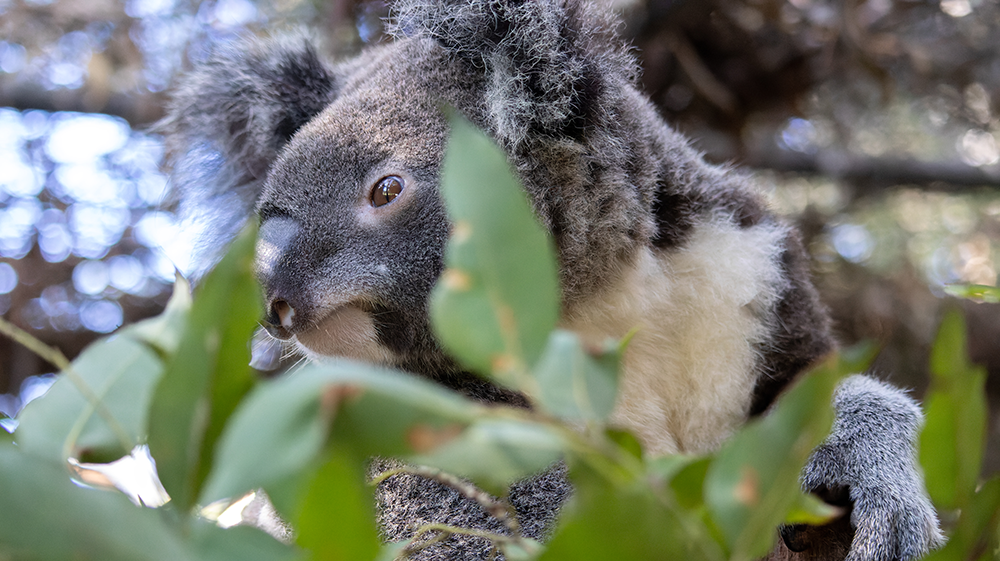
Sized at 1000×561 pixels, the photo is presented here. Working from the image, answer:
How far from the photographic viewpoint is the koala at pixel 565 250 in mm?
1369

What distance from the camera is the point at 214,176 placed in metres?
2.03

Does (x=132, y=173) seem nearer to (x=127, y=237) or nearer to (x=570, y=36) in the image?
(x=127, y=237)

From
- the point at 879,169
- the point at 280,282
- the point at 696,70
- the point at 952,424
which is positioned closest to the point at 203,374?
the point at 952,424

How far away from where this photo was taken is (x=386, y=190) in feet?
4.65

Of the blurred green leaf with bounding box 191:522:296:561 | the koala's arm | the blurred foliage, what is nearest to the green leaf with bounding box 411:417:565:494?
the blurred foliage

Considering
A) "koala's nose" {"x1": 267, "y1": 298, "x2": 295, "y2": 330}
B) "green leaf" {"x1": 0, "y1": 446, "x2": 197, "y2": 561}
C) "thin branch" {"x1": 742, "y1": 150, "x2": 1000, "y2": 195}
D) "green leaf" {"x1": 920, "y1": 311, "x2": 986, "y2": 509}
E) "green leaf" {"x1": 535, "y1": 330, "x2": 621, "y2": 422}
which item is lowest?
"thin branch" {"x1": 742, "y1": 150, "x2": 1000, "y2": 195}

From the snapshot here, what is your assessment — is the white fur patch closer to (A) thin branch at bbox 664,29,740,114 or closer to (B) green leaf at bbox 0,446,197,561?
(B) green leaf at bbox 0,446,197,561

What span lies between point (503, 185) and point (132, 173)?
11.8 ft

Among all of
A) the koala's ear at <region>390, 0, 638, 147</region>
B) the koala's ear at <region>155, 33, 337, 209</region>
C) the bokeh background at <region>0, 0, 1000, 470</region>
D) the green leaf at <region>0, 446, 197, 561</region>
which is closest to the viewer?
the green leaf at <region>0, 446, 197, 561</region>

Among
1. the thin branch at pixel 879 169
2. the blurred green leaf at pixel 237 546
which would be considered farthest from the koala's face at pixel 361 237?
the thin branch at pixel 879 169

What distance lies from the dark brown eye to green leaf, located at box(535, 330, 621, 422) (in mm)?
1062

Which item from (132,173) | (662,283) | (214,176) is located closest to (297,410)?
(662,283)

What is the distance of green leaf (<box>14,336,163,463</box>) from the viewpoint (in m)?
0.48

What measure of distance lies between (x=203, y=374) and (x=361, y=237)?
1.00 m
